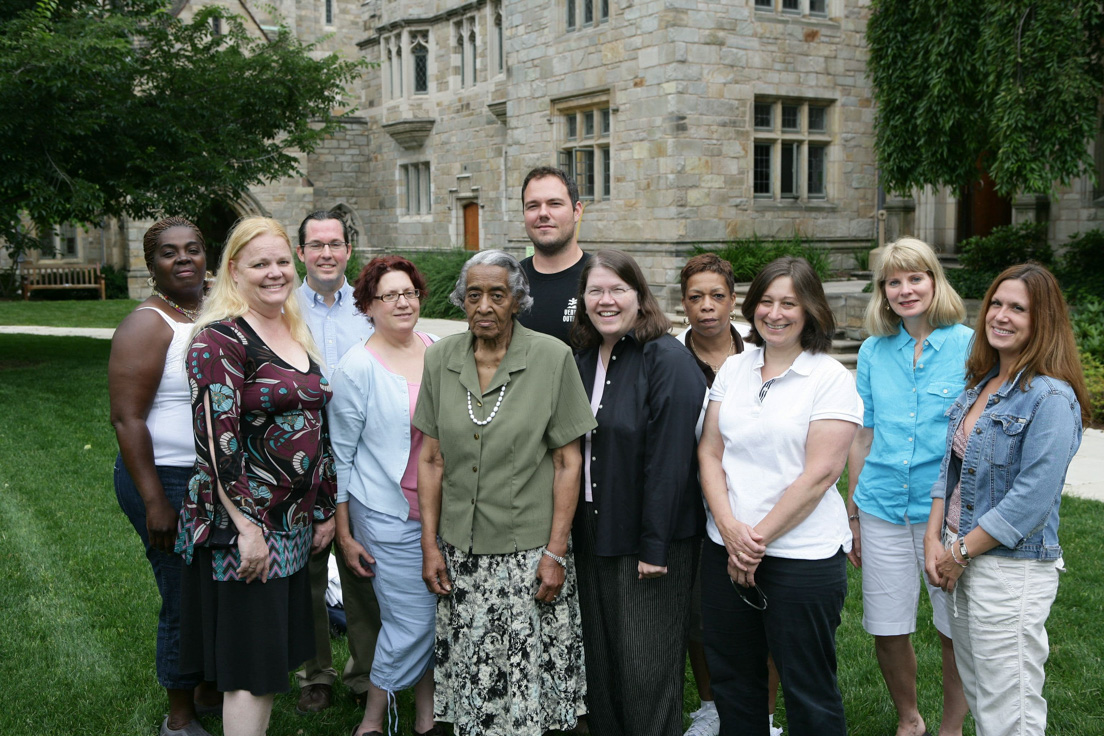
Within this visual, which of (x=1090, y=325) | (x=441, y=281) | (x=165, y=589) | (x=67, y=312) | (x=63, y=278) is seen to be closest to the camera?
(x=165, y=589)

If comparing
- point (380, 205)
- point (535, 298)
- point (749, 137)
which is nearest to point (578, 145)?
point (749, 137)

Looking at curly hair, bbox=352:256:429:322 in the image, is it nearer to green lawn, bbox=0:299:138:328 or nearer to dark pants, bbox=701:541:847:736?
dark pants, bbox=701:541:847:736

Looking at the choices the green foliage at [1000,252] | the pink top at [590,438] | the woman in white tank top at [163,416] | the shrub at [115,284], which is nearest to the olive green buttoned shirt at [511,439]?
the pink top at [590,438]

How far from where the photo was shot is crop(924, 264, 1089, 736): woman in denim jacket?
2820 millimetres

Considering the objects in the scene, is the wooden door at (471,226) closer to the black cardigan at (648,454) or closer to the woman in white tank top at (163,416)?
the woman in white tank top at (163,416)

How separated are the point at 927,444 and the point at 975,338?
458mm

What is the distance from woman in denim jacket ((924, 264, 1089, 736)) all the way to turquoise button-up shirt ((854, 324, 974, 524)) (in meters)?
0.36

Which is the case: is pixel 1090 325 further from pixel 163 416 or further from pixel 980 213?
pixel 163 416

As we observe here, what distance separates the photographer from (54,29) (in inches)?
442

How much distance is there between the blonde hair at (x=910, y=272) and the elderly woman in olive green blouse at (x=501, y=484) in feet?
4.02

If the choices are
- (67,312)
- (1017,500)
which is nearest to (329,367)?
(1017,500)

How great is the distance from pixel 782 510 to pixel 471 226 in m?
20.5

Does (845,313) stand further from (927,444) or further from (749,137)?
(927,444)

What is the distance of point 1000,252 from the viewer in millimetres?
13273
